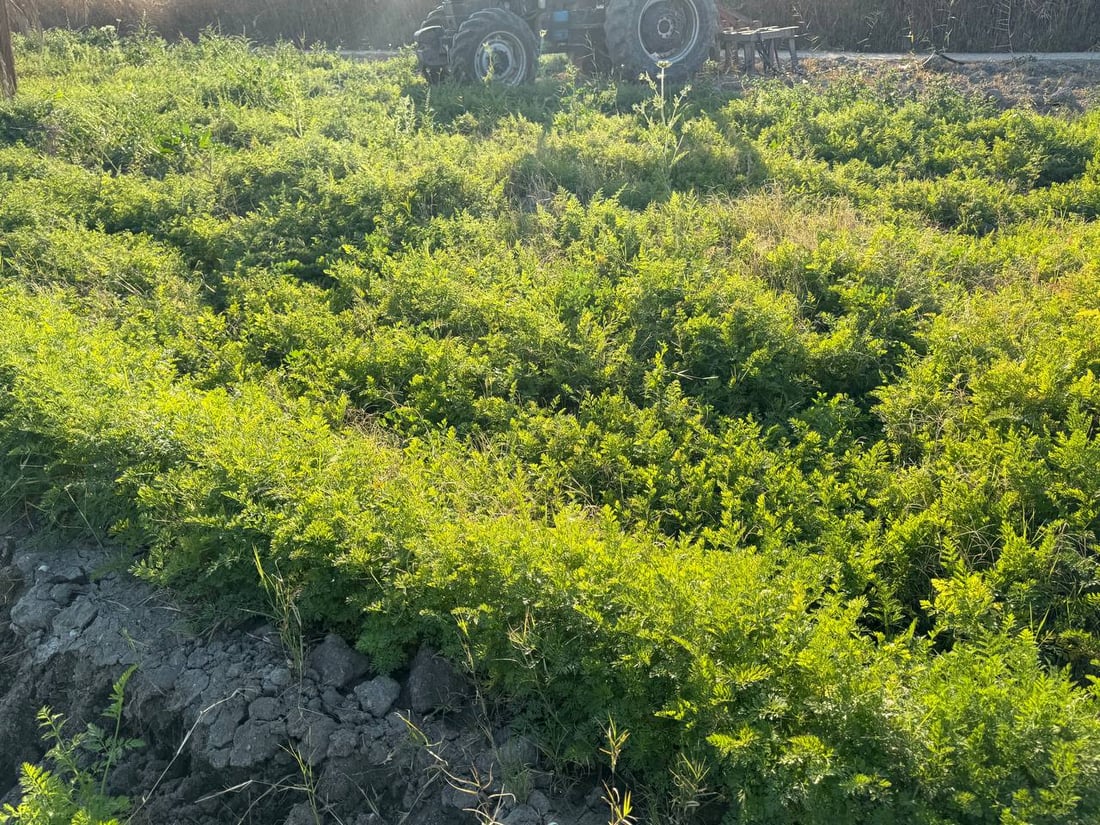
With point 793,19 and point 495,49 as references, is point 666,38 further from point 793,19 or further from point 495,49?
point 793,19

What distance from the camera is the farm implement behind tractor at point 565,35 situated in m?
11.6

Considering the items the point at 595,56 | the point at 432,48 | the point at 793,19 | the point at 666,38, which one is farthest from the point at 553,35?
the point at 793,19

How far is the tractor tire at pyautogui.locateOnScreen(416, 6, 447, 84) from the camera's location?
→ 39.4 feet

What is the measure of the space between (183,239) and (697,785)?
6626 millimetres

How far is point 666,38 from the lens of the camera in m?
12.0

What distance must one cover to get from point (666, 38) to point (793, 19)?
4.89m

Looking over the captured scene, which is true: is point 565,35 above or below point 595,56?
above

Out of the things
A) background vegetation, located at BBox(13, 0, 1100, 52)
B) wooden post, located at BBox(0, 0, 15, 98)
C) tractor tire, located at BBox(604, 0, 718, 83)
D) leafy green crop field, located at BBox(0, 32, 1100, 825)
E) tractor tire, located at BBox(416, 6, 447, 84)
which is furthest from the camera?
background vegetation, located at BBox(13, 0, 1100, 52)

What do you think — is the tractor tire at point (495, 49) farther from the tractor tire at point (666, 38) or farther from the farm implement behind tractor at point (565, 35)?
the tractor tire at point (666, 38)

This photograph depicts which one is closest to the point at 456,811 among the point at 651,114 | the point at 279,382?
the point at 279,382

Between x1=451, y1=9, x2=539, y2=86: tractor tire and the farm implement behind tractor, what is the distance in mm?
11

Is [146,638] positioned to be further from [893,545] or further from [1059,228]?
[1059,228]

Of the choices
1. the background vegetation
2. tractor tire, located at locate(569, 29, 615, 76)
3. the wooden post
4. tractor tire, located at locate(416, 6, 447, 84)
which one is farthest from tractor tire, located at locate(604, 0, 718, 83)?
the wooden post

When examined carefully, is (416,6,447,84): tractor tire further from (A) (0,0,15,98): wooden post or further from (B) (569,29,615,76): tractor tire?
(A) (0,0,15,98): wooden post
